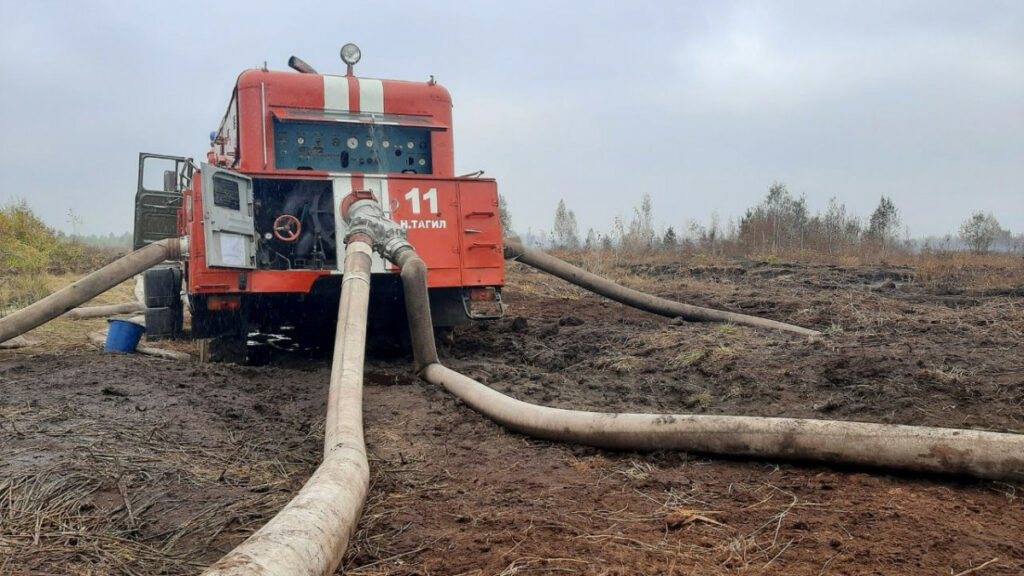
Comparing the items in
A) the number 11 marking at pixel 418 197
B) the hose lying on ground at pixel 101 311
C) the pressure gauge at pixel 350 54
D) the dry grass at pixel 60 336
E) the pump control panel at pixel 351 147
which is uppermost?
the pressure gauge at pixel 350 54

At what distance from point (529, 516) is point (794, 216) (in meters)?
27.5

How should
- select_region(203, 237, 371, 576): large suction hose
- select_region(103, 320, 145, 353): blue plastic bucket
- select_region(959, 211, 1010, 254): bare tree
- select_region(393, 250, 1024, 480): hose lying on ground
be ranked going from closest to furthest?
1. select_region(203, 237, 371, 576): large suction hose
2. select_region(393, 250, 1024, 480): hose lying on ground
3. select_region(103, 320, 145, 353): blue plastic bucket
4. select_region(959, 211, 1010, 254): bare tree

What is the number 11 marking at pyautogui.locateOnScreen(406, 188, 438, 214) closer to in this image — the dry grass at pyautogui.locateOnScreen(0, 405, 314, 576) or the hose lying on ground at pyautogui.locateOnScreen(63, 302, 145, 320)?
the dry grass at pyautogui.locateOnScreen(0, 405, 314, 576)

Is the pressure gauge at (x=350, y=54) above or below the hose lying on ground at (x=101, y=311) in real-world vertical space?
above

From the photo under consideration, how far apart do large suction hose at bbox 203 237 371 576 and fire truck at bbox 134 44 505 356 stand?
7.66 feet

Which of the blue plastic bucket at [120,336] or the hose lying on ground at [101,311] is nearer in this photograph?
the blue plastic bucket at [120,336]

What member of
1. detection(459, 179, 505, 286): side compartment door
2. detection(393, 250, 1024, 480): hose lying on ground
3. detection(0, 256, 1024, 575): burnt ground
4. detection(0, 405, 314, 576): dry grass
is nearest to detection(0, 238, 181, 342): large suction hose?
detection(0, 256, 1024, 575): burnt ground

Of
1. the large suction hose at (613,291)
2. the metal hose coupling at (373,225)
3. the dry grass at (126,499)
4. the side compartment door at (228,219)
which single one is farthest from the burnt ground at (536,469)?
the large suction hose at (613,291)

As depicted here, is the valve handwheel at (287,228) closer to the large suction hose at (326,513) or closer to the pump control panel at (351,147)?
the pump control panel at (351,147)

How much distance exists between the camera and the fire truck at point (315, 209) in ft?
20.4

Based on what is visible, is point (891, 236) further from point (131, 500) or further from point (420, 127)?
point (131, 500)

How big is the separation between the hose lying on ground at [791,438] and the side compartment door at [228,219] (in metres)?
3.03

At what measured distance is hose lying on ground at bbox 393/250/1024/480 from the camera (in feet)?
8.67

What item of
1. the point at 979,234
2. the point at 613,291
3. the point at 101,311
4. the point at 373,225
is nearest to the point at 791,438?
the point at 373,225
